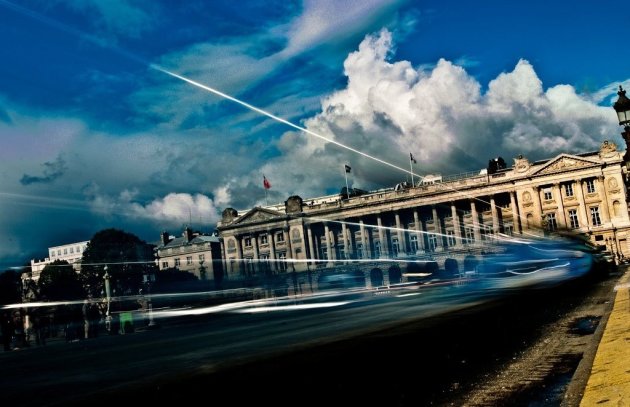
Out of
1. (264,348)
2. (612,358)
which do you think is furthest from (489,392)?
(264,348)

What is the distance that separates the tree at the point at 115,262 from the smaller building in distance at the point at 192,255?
1438cm

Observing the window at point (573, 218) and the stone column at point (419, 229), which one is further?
the stone column at point (419, 229)

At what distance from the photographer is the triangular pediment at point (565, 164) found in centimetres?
8412

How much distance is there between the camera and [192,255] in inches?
4493

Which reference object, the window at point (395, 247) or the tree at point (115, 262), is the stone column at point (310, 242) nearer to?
the window at point (395, 247)

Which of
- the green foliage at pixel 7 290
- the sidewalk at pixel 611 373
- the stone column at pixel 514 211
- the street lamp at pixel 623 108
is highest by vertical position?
the stone column at pixel 514 211

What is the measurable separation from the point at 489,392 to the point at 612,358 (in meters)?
1.26

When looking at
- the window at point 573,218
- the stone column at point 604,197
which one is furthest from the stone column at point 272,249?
the stone column at point 604,197

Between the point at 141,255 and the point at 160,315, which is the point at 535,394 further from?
the point at 141,255

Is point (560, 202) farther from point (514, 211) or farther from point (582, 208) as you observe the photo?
point (514, 211)

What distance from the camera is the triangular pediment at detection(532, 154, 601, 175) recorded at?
84125 millimetres

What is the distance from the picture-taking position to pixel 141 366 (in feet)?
43.4

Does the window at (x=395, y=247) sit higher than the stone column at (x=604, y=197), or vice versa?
the stone column at (x=604, y=197)

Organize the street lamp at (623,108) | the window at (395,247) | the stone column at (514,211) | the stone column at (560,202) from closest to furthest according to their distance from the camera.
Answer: the street lamp at (623,108) < the stone column at (560,202) < the stone column at (514,211) < the window at (395,247)
